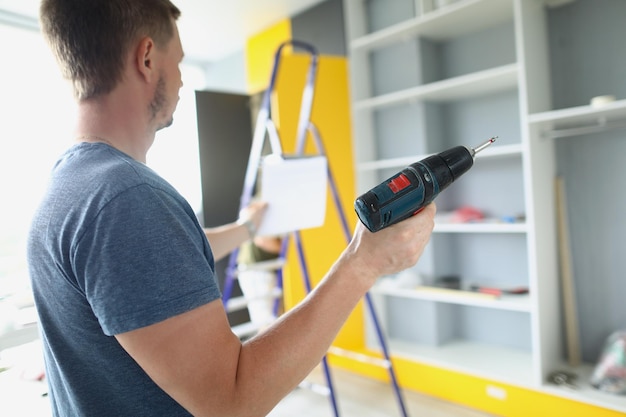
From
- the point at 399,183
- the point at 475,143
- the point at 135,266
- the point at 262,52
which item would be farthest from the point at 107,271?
the point at 262,52

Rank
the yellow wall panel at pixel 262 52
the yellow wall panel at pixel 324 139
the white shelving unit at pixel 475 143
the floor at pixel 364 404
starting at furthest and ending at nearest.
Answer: the yellow wall panel at pixel 262 52, the yellow wall panel at pixel 324 139, the floor at pixel 364 404, the white shelving unit at pixel 475 143

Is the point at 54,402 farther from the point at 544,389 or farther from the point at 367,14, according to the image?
the point at 367,14

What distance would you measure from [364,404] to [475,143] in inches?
64.8

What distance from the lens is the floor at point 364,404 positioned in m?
2.31

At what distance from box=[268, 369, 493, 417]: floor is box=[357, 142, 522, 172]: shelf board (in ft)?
4.25

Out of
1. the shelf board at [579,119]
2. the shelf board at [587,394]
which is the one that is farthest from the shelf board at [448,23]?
the shelf board at [587,394]

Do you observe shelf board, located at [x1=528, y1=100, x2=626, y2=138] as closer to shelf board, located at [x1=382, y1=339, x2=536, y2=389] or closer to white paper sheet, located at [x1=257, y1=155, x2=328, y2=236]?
white paper sheet, located at [x1=257, y1=155, x2=328, y2=236]

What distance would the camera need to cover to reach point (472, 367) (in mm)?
2330

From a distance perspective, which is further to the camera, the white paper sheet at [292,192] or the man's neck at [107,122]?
the white paper sheet at [292,192]

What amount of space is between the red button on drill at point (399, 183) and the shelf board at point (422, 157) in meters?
1.58

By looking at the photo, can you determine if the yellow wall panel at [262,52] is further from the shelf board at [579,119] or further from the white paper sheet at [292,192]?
the shelf board at [579,119]

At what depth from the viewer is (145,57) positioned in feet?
2.30

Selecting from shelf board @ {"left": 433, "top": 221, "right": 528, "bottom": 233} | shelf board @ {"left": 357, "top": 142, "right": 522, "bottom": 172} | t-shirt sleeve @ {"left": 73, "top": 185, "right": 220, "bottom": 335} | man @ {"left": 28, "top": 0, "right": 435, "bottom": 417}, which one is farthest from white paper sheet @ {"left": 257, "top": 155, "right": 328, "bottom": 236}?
t-shirt sleeve @ {"left": 73, "top": 185, "right": 220, "bottom": 335}

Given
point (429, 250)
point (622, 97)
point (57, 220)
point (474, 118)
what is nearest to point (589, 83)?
point (622, 97)
